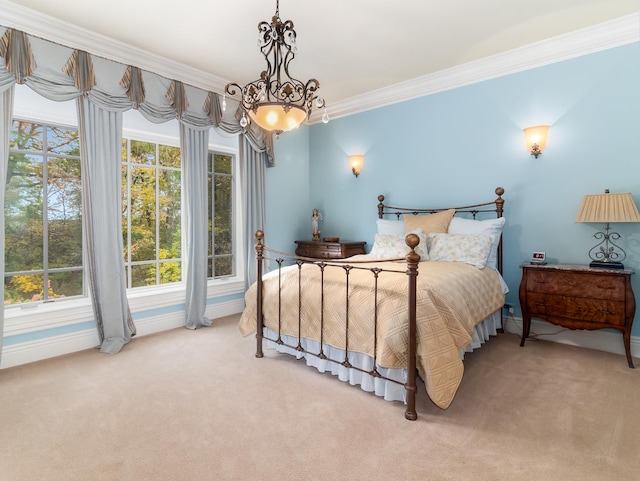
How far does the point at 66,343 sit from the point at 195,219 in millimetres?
1652

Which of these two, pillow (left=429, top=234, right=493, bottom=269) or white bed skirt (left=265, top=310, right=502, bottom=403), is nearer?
white bed skirt (left=265, top=310, right=502, bottom=403)

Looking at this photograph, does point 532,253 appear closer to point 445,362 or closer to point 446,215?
point 446,215

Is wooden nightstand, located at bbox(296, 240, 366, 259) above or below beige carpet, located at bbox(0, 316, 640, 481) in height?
above

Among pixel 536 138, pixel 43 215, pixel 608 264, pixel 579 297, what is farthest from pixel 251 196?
pixel 608 264

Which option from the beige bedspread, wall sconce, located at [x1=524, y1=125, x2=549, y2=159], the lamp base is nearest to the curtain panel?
the beige bedspread

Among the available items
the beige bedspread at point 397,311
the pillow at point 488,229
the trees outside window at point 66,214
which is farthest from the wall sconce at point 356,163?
the trees outside window at point 66,214

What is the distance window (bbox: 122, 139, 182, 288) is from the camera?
12.2 ft

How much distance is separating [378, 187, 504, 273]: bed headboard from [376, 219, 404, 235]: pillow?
0.26 m

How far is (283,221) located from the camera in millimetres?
5145

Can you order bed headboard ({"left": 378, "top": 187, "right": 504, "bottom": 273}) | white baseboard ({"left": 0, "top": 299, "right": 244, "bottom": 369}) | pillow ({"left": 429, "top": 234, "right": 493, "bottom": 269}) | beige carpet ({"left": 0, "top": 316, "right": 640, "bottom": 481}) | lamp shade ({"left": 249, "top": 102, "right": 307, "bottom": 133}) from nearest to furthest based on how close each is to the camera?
1. beige carpet ({"left": 0, "top": 316, "right": 640, "bottom": 481})
2. lamp shade ({"left": 249, "top": 102, "right": 307, "bottom": 133})
3. white baseboard ({"left": 0, "top": 299, "right": 244, "bottom": 369})
4. pillow ({"left": 429, "top": 234, "right": 493, "bottom": 269})
5. bed headboard ({"left": 378, "top": 187, "right": 504, "bottom": 273})

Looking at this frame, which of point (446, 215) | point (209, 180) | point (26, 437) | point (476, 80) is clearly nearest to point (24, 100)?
point (209, 180)

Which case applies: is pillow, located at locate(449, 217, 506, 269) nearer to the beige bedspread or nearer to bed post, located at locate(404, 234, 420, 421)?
the beige bedspread

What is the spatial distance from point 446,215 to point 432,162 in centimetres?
78

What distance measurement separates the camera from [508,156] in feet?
12.1
